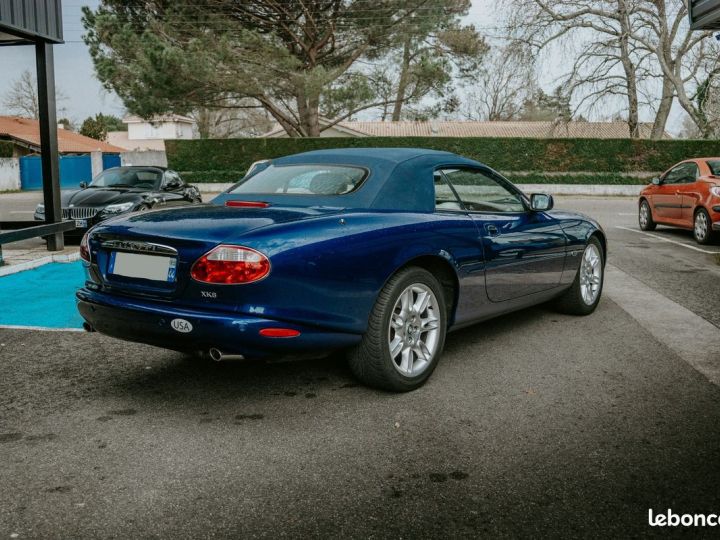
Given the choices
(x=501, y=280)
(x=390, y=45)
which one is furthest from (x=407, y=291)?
(x=390, y=45)

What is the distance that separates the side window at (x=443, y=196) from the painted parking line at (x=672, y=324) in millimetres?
2001

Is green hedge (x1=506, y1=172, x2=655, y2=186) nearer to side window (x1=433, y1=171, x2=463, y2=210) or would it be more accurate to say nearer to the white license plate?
side window (x1=433, y1=171, x2=463, y2=210)

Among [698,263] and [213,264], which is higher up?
[213,264]

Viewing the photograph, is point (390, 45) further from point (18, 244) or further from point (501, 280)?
point (501, 280)

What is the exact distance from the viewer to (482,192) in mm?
5488

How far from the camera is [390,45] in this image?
3155 centimetres

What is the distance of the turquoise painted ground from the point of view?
6.71 metres

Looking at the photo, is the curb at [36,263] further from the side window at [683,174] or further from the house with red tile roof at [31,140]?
the house with red tile roof at [31,140]

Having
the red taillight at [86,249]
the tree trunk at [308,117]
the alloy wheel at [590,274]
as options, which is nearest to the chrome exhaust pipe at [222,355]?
the red taillight at [86,249]

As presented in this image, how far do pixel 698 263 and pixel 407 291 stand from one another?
748cm

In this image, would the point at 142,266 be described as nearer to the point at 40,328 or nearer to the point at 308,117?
the point at 40,328

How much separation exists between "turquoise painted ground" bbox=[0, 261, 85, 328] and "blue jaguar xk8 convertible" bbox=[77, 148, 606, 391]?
2507 millimetres

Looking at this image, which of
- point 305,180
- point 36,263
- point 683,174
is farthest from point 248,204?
point 683,174

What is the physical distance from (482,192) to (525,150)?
28059mm
